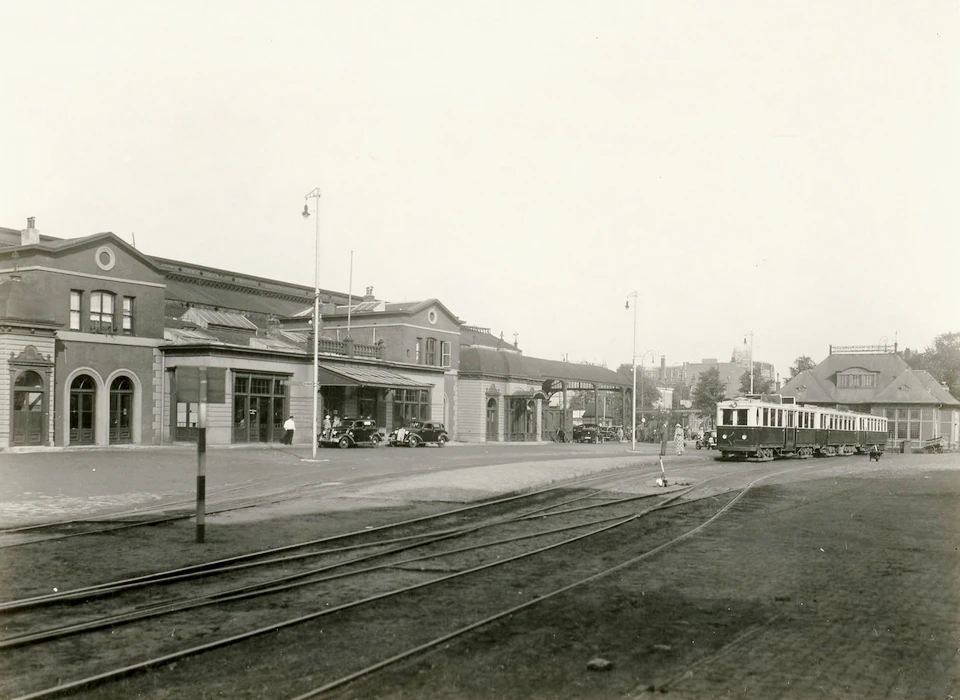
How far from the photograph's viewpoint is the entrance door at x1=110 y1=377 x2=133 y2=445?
35.1 metres

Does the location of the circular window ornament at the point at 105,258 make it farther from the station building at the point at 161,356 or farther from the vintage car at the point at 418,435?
the vintage car at the point at 418,435

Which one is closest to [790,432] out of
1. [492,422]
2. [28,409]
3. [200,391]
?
[492,422]

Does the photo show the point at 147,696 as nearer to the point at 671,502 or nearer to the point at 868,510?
the point at 671,502

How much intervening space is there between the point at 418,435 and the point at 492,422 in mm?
15598

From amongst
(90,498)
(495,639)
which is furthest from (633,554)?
(90,498)

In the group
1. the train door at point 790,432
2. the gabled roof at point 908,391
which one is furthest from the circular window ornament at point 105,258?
the gabled roof at point 908,391

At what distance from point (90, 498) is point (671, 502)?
12.0 meters

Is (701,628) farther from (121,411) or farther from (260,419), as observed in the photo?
(260,419)

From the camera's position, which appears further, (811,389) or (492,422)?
(811,389)

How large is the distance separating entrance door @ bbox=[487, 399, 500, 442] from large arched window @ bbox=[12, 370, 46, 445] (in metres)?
31.3

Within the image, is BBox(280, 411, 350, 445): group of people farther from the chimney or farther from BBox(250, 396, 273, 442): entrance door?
the chimney

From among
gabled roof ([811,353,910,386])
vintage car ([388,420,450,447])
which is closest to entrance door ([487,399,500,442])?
vintage car ([388,420,450,447])

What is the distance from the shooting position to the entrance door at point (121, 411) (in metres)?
35.1

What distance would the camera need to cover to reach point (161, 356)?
37.1 meters
